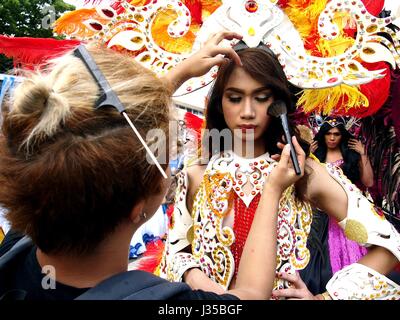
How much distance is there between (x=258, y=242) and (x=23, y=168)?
1.67 feet

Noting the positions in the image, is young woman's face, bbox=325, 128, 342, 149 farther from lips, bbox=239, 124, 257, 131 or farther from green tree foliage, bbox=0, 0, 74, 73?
green tree foliage, bbox=0, 0, 74, 73

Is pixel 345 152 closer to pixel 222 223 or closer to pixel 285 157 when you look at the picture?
pixel 222 223

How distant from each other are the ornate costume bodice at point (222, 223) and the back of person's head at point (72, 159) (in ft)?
2.39

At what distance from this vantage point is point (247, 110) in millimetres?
1438

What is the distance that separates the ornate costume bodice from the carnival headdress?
352 mm

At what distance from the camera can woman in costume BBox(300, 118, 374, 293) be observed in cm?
244

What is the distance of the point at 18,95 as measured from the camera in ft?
2.44

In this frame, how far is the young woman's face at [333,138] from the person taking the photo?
3405 mm

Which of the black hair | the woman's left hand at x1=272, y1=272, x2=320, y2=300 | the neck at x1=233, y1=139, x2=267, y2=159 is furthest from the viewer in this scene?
the black hair

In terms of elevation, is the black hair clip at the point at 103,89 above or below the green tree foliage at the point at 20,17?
above

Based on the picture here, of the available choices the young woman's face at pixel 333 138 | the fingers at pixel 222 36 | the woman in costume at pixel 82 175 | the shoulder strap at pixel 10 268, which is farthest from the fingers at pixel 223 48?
the young woman's face at pixel 333 138

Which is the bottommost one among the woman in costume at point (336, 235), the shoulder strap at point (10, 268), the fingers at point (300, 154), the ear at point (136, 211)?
the woman in costume at point (336, 235)

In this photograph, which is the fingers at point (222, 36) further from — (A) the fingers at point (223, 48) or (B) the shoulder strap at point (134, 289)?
(B) the shoulder strap at point (134, 289)

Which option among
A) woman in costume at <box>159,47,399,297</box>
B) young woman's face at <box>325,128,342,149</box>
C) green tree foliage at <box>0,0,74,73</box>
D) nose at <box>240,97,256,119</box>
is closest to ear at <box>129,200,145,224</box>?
woman in costume at <box>159,47,399,297</box>
